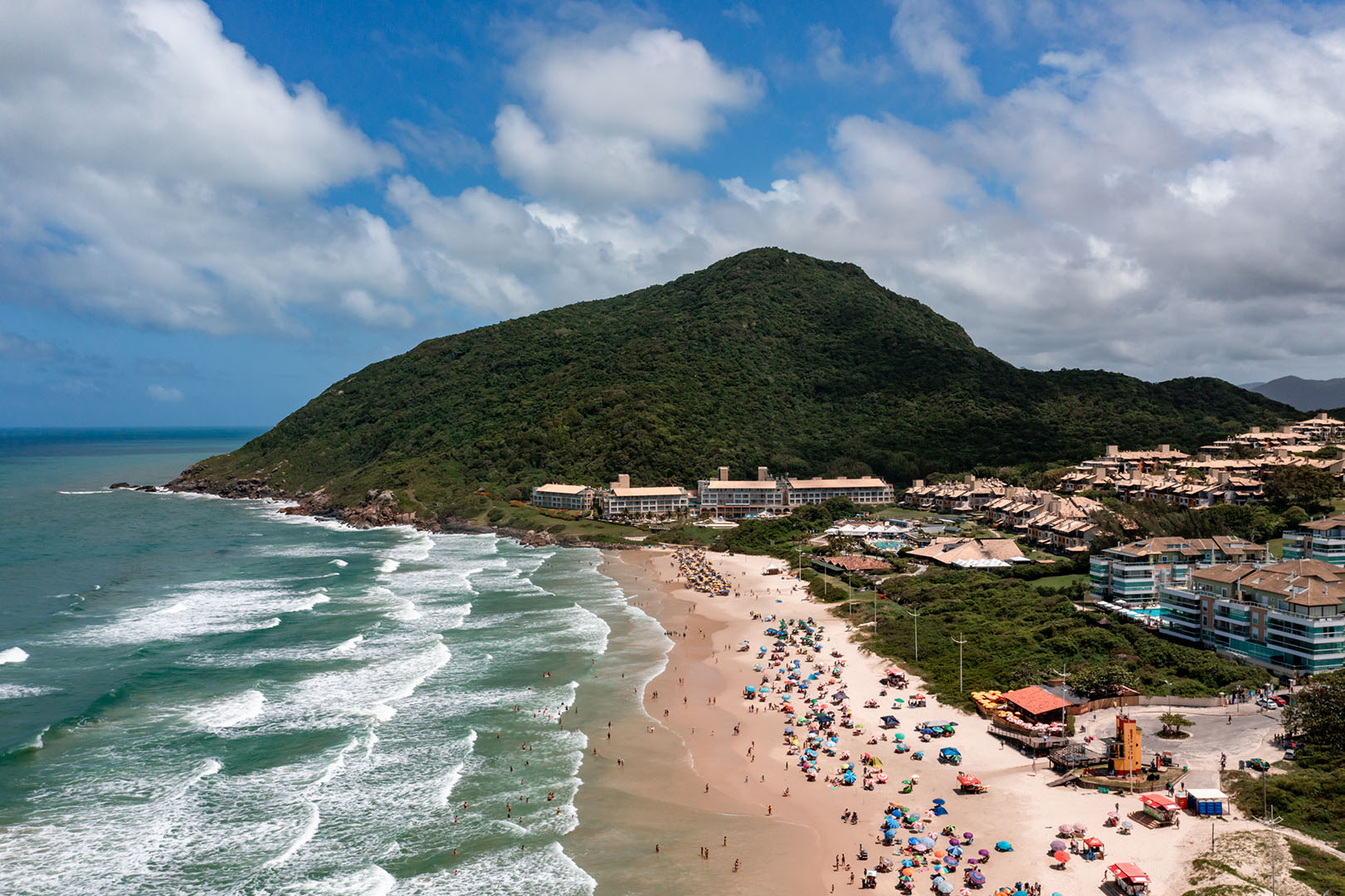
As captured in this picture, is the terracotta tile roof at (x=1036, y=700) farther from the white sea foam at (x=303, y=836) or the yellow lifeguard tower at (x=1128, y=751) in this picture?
the white sea foam at (x=303, y=836)

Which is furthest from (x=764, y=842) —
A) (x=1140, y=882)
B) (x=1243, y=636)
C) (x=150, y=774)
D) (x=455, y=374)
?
(x=455, y=374)

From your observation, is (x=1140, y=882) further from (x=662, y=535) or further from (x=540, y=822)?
(x=662, y=535)

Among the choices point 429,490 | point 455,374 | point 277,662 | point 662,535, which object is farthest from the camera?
point 455,374

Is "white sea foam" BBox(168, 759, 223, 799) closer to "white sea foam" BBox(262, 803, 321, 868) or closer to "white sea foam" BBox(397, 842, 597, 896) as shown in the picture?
"white sea foam" BBox(262, 803, 321, 868)

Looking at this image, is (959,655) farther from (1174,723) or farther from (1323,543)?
(1323,543)

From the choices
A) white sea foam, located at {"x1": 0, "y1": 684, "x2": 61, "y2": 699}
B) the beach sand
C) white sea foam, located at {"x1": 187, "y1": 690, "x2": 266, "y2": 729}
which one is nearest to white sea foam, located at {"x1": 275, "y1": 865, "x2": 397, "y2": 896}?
the beach sand

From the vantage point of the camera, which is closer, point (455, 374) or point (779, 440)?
point (779, 440)
